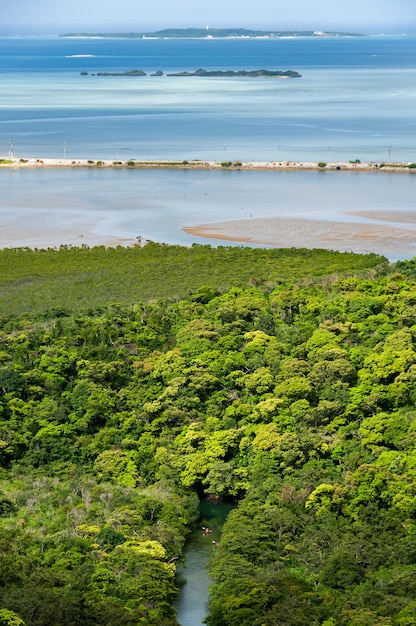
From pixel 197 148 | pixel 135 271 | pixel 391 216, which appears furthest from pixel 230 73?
pixel 135 271

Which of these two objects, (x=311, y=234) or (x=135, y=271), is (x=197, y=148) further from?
(x=135, y=271)

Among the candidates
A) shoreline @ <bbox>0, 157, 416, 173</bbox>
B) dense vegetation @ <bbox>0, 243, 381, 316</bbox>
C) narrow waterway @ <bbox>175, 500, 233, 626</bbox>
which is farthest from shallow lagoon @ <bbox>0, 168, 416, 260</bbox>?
narrow waterway @ <bbox>175, 500, 233, 626</bbox>

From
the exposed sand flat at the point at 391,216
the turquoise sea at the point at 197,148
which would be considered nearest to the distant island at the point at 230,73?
the turquoise sea at the point at 197,148

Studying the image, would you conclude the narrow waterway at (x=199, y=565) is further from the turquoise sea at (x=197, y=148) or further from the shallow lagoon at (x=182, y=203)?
the turquoise sea at (x=197, y=148)

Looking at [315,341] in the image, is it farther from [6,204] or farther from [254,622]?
[6,204]

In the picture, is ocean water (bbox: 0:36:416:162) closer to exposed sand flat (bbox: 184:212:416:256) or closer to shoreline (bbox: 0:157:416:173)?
shoreline (bbox: 0:157:416:173)
